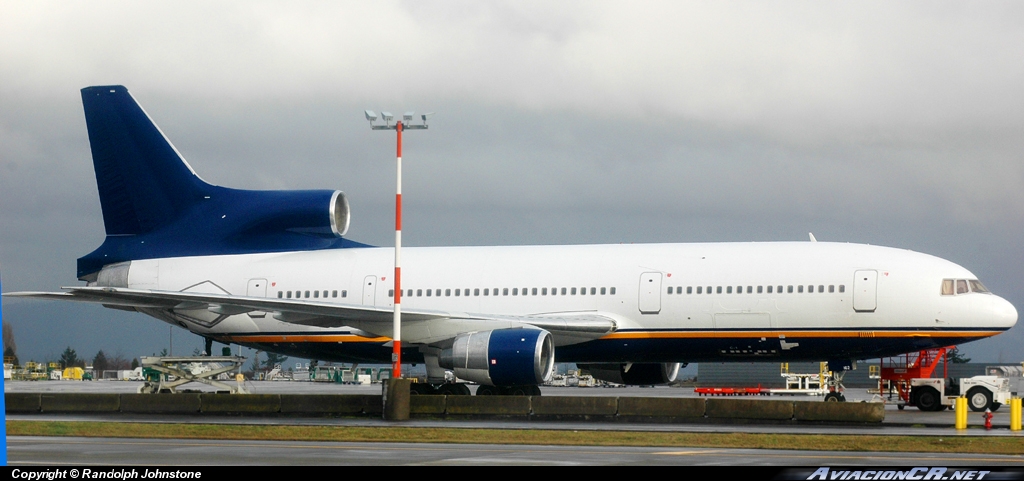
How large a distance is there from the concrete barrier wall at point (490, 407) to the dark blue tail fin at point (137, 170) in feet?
25.2

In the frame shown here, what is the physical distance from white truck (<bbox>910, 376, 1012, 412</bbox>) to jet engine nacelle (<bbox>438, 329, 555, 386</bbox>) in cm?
986

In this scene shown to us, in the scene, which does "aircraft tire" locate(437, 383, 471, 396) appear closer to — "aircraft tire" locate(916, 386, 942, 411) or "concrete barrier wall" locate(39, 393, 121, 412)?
"concrete barrier wall" locate(39, 393, 121, 412)

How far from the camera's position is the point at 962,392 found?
1208 inches

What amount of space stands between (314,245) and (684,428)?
16513mm

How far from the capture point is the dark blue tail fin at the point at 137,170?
38250mm

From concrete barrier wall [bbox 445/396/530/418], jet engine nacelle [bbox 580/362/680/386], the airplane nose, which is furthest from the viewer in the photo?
jet engine nacelle [bbox 580/362/680/386]

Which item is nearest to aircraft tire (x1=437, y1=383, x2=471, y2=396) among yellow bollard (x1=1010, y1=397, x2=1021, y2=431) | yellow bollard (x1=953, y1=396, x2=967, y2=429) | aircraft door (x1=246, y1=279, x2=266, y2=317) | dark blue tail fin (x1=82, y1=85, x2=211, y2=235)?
aircraft door (x1=246, y1=279, x2=266, y2=317)

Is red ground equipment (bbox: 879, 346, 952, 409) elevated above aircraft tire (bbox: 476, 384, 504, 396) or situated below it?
above

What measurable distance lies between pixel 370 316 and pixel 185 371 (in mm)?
9799

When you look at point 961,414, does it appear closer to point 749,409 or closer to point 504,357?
point 749,409

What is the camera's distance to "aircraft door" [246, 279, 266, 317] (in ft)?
120

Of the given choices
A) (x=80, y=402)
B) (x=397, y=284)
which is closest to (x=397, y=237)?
(x=397, y=284)

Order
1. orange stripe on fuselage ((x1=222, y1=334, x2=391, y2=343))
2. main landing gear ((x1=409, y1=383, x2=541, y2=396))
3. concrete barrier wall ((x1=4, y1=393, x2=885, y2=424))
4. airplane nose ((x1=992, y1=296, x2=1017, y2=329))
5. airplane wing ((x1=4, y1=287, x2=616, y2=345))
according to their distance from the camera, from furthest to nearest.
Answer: orange stripe on fuselage ((x1=222, y1=334, x2=391, y2=343)) → main landing gear ((x1=409, y1=383, x2=541, y2=396)) → airplane wing ((x1=4, y1=287, x2=616, y2=345)) → airplane nose ((x1=992, y1=296, x2=1017, y2=329)) → concrete barrier wall ((x1=4, y1=393, x2=885, y2=424))
